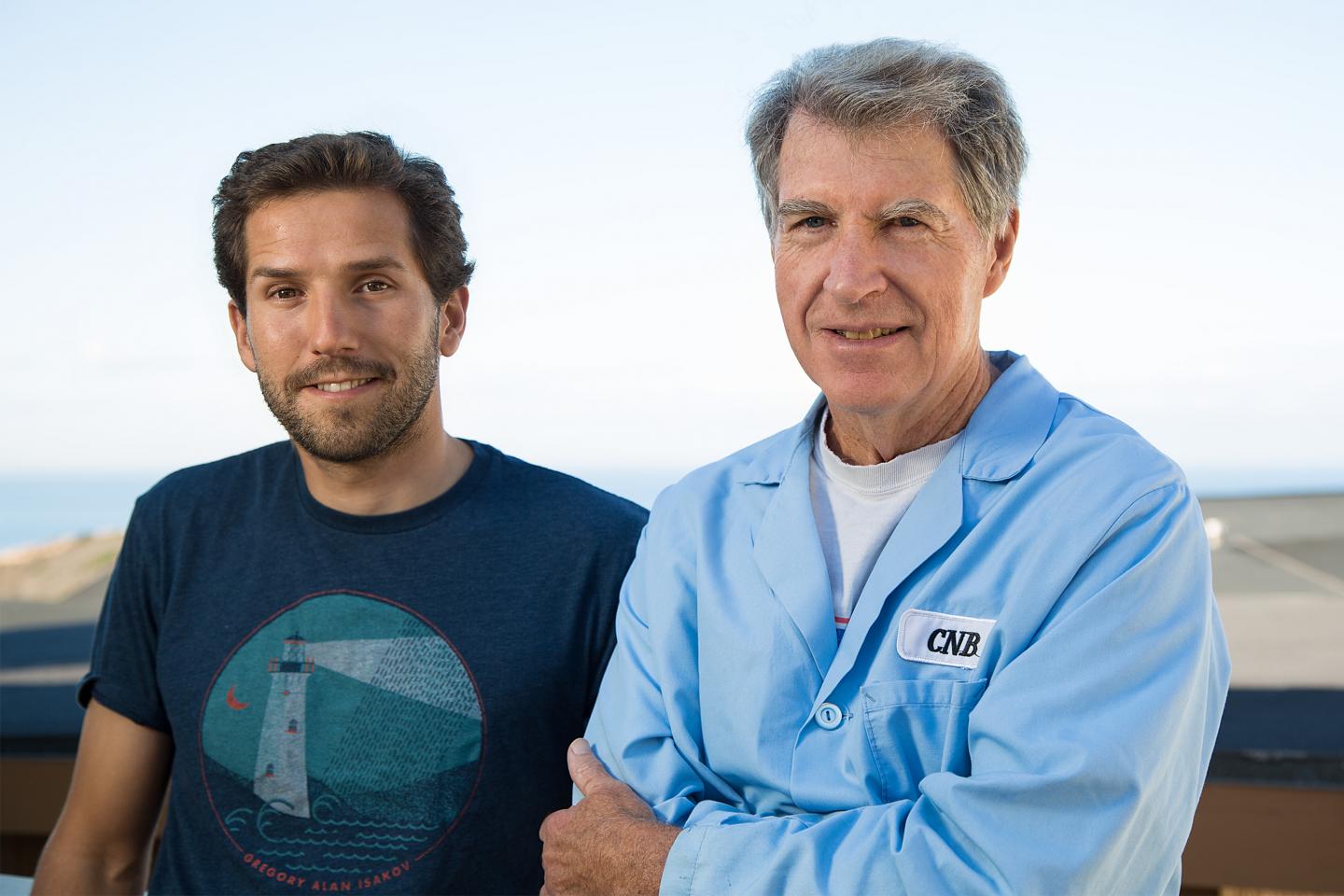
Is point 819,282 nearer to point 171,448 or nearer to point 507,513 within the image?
point 507,513

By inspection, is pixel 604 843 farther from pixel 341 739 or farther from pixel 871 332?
pixel 871 332

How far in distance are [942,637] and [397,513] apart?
995 millimetres

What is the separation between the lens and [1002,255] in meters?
1.56

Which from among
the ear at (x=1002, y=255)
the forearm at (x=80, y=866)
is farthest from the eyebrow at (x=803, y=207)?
the forearm at (x=80, y=866)

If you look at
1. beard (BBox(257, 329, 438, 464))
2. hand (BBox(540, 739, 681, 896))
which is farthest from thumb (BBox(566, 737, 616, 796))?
beard (BBox(257, 329, 438, 464))

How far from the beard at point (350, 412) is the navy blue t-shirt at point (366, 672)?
145mm

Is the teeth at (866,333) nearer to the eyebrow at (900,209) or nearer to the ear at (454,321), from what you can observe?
the eyebrow at (900,209)

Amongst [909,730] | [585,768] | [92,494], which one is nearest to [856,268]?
[909,730]

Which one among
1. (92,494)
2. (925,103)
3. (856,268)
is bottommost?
(92,494)

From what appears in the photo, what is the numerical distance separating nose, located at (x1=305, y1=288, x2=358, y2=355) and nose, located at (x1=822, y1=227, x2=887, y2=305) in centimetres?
81

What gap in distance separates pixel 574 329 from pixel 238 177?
3.63 metres

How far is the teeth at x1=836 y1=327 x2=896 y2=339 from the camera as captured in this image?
1.44 metres

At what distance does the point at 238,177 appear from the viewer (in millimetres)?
1919

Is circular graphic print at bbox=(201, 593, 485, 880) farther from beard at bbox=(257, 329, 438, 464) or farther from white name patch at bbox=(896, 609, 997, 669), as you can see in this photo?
white name patch at bbox=(896, 609, 997, 669)
